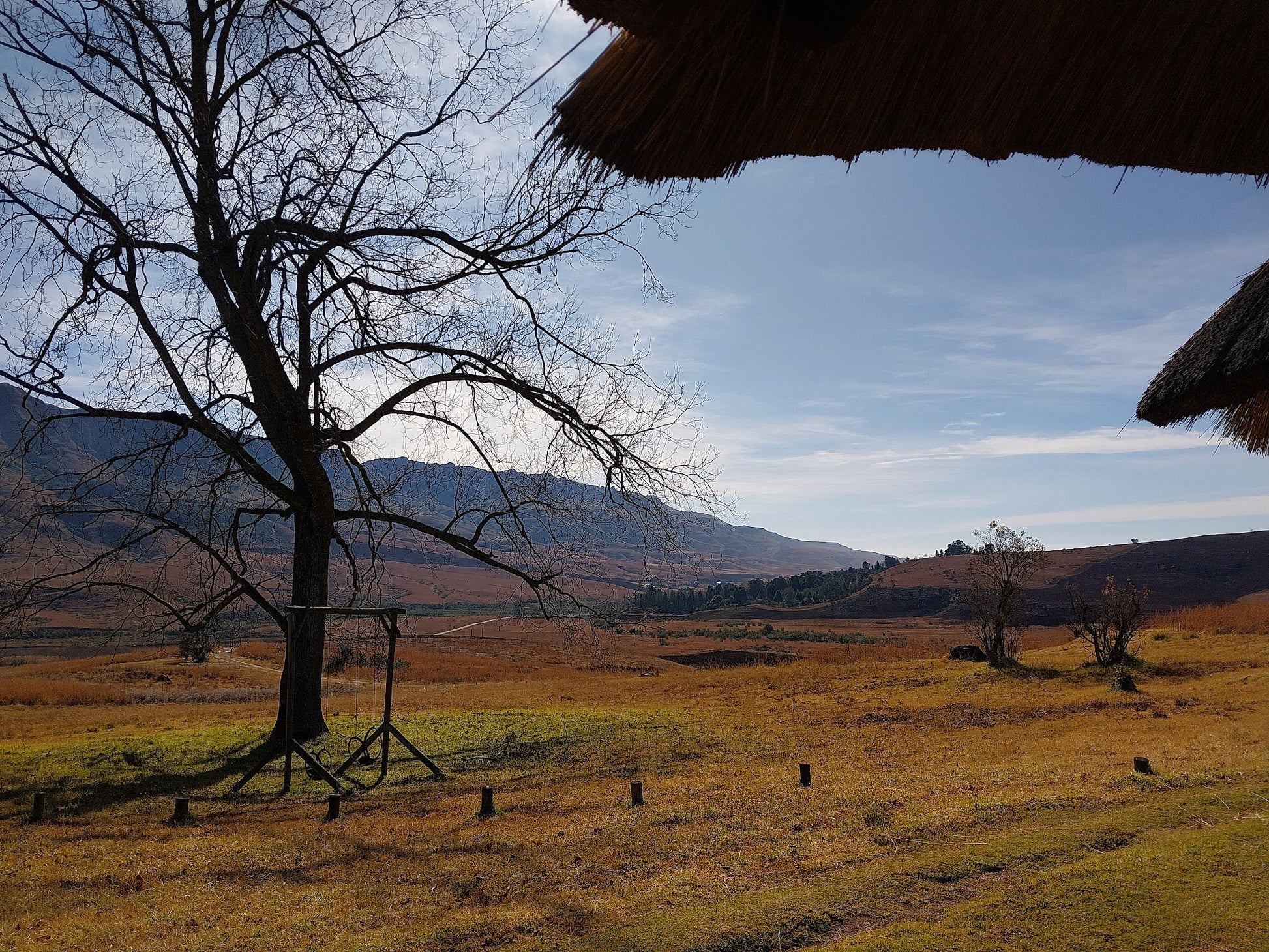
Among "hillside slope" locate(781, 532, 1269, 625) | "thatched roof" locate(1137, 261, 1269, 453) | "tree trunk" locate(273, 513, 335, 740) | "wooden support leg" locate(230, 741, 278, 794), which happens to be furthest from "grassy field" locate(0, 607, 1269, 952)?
"hillside slope" locate(781, 532, 1269, 625)

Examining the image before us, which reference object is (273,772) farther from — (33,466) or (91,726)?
(91,726)

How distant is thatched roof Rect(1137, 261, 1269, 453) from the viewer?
3361 mm

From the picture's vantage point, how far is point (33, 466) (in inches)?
463

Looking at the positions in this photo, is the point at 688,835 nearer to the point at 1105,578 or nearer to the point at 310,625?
the point at 310,625

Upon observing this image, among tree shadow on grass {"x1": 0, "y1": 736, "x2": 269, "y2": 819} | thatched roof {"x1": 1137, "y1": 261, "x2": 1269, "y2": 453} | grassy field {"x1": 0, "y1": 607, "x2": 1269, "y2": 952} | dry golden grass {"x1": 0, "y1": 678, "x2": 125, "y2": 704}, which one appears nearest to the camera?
thatched roof {"x1": 1137, "y1": 261, "x2": 1269, "y2": 453}

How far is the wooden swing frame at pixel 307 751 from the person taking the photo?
10.3m

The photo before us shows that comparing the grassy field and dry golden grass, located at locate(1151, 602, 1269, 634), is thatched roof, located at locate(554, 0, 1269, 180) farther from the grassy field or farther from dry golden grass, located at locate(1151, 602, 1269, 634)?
dry golden grass, located at locate(1151, 602, 1269, 634)

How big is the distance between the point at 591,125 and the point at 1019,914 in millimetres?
5460

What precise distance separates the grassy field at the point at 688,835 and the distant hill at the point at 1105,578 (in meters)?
72.9

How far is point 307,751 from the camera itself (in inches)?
446

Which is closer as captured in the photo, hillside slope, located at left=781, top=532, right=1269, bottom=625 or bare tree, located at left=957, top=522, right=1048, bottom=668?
bare tree, located at left=957, top=522, right=1048, bottom=668

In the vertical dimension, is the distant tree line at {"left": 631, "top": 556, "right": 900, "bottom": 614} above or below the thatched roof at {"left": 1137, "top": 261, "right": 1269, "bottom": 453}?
below

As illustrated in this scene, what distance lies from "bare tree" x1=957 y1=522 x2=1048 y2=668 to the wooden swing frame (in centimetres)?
1826

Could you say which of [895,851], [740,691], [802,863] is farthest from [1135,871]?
[740,691]
